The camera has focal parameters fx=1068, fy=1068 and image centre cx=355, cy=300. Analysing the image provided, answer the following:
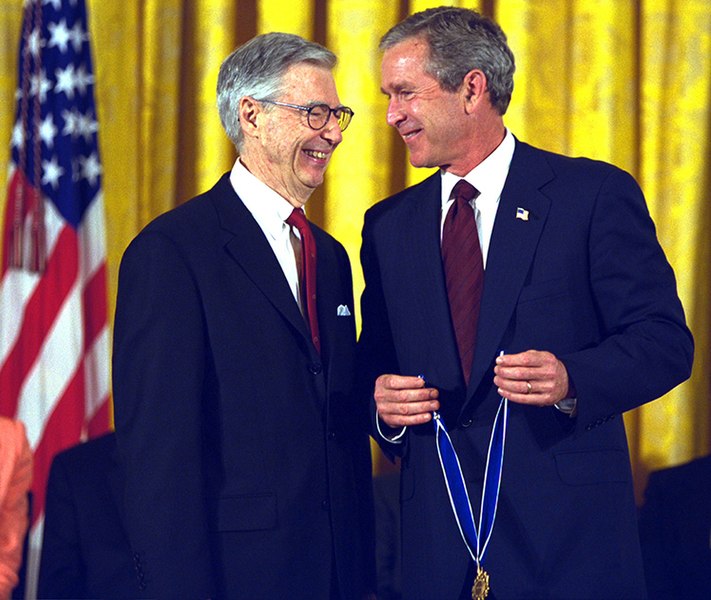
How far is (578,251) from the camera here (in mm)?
2350

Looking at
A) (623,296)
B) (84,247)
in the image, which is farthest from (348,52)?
(623,296)

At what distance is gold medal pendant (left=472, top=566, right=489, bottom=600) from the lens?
229 centimetres

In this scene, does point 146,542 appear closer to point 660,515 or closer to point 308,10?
point 660,515

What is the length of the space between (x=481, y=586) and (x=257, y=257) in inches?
34.8

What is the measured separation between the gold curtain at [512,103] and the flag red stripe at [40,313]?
15.1 inches

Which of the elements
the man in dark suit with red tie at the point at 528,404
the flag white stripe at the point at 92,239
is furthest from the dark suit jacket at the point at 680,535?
the flag white stripe at the point at 92,239

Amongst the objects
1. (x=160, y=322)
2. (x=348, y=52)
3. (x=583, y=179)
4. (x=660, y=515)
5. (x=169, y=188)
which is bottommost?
(x=660, y=515)

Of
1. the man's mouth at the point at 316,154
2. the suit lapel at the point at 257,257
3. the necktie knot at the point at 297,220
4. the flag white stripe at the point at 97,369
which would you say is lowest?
the flag white stripe at the point at 97,369

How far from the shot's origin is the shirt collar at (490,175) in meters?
2.51

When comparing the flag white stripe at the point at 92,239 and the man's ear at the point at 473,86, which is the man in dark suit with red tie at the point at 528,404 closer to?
the man's ear at the point at 473,86

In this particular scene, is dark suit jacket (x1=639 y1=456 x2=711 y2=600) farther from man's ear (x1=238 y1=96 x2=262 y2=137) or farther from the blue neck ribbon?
man's ear (x1=238 y1=96 x2=262 y2=137)

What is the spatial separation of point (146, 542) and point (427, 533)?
0.62m

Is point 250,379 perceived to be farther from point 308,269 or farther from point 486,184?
point 486,184

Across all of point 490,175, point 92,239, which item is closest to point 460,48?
point 490,175
